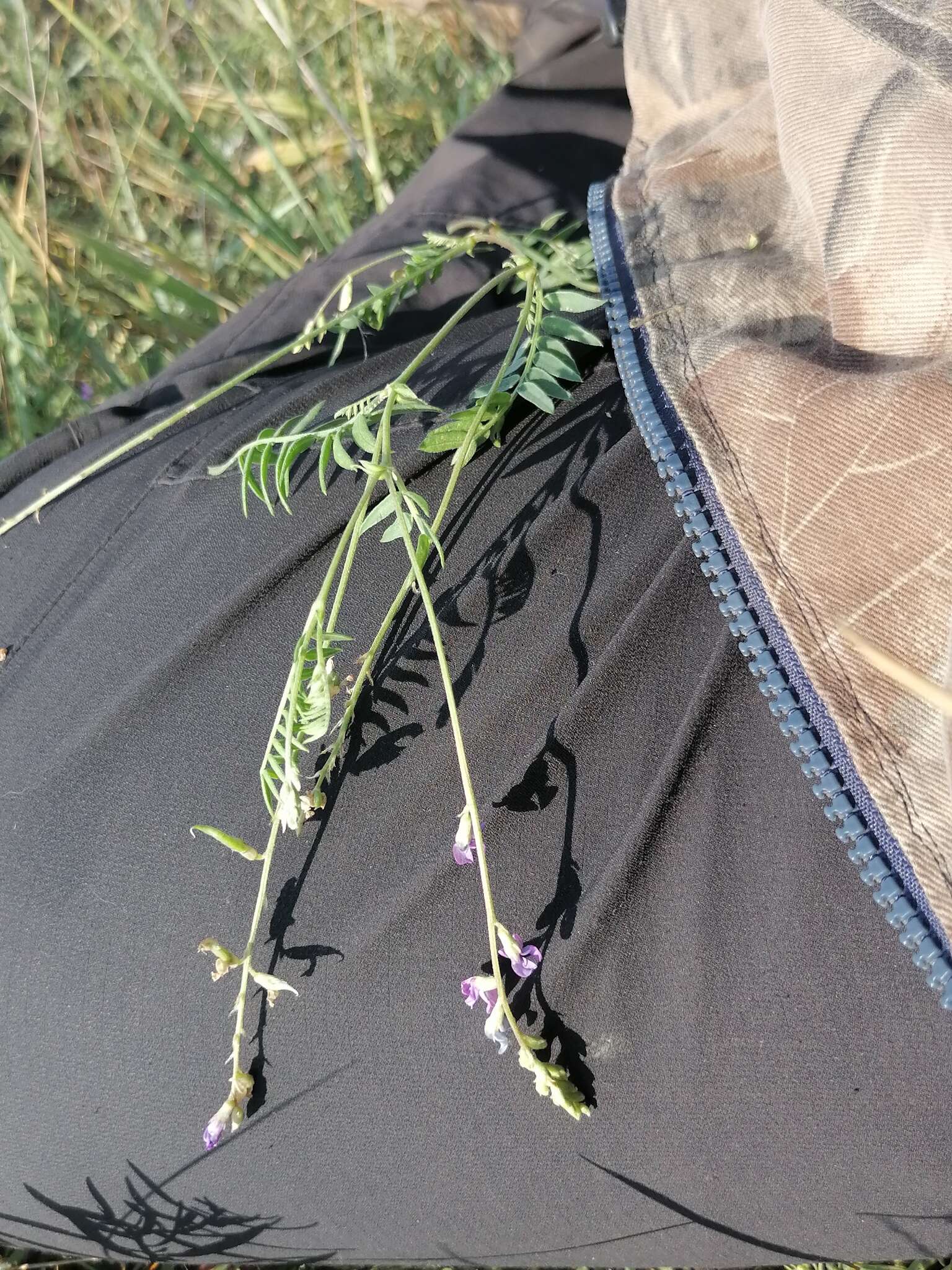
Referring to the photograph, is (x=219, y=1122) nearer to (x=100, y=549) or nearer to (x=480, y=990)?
(x=480, y=990)

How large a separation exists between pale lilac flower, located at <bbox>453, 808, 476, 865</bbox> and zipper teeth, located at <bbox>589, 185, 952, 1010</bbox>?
8.3 inches

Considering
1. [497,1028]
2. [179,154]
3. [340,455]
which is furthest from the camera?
[179,154]

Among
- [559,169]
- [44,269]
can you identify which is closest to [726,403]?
[559,169]

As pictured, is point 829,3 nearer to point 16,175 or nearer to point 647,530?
point 647,530

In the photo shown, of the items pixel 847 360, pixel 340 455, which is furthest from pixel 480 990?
pixel 847 360

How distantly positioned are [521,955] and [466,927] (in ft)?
0.14

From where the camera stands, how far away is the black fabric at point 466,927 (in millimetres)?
671

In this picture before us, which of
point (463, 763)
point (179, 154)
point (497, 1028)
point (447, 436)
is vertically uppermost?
point (179, 154)

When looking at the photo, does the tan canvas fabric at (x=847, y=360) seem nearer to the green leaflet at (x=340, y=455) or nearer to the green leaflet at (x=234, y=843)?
the green leaflet at (x=340, y=455)

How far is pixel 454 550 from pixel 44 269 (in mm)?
1668

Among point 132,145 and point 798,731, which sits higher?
point 132,145

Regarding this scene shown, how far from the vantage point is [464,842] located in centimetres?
69

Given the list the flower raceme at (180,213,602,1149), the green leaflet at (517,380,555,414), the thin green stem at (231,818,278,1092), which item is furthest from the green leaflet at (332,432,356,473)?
the thin green stem at (231,818,278,1092)

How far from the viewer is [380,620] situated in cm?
82
